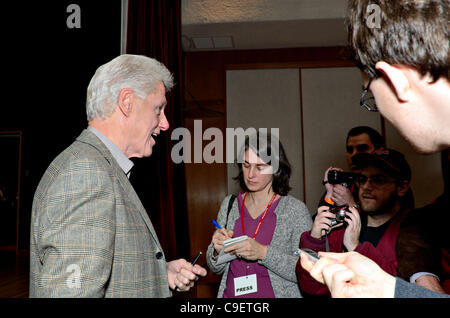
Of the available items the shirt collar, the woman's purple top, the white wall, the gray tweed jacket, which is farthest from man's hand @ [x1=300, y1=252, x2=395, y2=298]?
the white wall

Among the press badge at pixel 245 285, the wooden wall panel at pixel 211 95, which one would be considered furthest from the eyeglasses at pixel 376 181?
the wooden wall panel at pixel 211 95

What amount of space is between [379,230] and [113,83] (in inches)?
49.3

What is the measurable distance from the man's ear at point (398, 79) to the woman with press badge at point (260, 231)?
1.15 meters

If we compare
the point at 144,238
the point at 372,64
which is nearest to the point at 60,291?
the point at 144,238

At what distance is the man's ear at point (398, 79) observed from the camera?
1.99ft

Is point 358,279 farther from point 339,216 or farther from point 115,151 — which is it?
point 339,216

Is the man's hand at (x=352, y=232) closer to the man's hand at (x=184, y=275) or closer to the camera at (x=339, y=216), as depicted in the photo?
the camera at (x=339, y=216)

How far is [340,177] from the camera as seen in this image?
1.86 meters

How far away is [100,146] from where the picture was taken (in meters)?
1.06

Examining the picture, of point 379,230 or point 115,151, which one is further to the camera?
point 379,230

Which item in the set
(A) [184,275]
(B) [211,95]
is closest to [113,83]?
(A) [184,275]

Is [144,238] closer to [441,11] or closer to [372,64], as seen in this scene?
[372,64]
